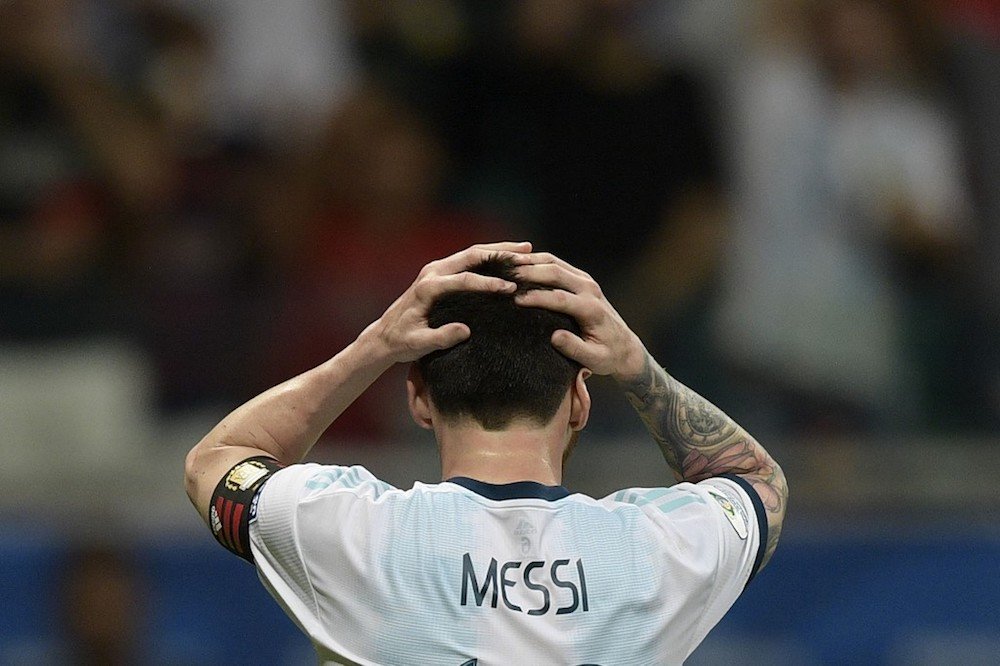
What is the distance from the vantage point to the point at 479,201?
7516 mm

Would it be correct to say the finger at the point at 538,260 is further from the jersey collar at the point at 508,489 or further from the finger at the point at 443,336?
the jersey collar at the point at 508,489

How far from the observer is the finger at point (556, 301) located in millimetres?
2699

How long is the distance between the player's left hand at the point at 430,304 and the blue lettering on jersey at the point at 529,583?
0.37m

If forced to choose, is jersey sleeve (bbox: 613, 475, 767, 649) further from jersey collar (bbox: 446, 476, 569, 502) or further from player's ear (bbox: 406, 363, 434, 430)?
player's ear (bbox: 406, 363, 434, 430)

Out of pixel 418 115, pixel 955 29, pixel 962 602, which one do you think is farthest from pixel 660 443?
pixel 955 29

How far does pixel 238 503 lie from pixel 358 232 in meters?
4.35

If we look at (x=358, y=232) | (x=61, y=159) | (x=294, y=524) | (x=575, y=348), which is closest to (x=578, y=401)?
(x=575, y=348)

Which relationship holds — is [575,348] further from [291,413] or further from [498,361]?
[291,413]

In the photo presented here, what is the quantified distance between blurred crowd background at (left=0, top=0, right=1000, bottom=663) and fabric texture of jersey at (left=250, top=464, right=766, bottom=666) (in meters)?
3.63

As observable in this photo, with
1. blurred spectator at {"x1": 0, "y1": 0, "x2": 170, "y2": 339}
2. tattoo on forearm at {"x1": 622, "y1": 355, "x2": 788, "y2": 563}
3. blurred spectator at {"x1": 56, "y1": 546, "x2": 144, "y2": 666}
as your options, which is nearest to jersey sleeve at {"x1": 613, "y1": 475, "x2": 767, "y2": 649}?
tattoo on forearm at {"x1": 622, "y1": 355, "x2": 788, "y2": 563}

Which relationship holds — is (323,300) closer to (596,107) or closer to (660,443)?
(596,107)

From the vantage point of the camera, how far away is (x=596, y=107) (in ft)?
23.8

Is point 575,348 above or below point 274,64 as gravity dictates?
below

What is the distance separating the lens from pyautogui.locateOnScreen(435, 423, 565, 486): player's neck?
105 inches
